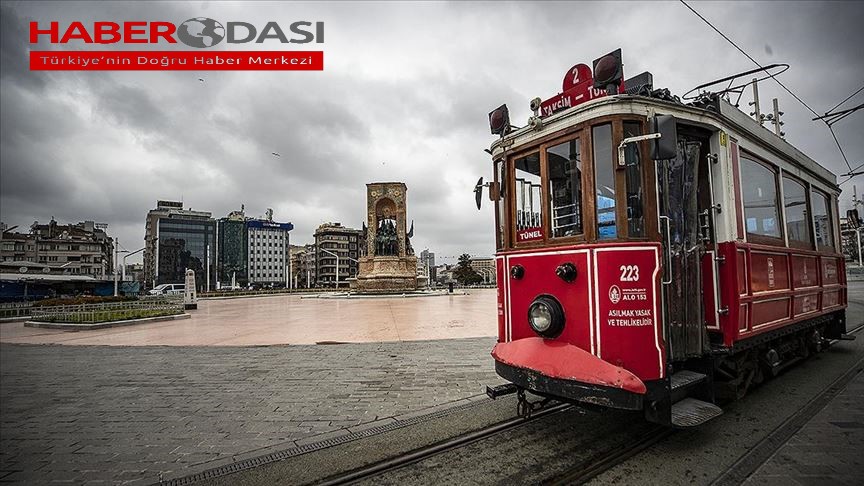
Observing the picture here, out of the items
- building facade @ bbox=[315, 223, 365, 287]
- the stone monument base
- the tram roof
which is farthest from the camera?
building facade @ bbox=[315, 223, 365, 287]

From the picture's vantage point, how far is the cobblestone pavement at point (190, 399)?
13.6ft

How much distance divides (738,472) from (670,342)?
3.82 feet

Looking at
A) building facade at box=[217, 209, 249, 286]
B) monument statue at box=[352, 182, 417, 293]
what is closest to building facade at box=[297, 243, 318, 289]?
building facade at box=[217, 209, 249, 286]

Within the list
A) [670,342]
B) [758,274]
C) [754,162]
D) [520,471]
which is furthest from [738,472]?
[754,162]

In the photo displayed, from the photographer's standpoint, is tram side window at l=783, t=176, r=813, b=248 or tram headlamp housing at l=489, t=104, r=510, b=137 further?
tram side window at l=783, t=176, r=813, b=248

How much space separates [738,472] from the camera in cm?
352

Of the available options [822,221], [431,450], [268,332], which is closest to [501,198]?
[431,450]

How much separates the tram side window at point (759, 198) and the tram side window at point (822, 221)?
2.26 meters

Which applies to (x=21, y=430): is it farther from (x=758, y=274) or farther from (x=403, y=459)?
(x=758, y=274)

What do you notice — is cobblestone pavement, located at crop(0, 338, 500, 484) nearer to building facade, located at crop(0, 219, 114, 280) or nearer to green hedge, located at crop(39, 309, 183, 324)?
green hedge, located at crop(39, 309, 183, 324)

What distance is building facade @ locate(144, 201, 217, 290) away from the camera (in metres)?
100

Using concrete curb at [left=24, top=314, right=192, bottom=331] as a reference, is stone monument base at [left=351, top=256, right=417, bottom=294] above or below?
above

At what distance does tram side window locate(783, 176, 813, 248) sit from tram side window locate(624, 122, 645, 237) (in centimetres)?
393

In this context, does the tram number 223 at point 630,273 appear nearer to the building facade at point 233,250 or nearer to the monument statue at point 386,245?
the monument statue at point 386,245
